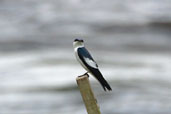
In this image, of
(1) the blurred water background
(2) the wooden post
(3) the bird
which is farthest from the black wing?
(1) the blurred water background

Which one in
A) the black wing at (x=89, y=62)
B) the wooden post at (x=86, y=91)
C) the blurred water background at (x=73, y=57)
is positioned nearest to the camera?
the wooden post at (x=86, y=91)

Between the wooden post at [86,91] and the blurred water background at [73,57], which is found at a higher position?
the blurred water background at [73,57]

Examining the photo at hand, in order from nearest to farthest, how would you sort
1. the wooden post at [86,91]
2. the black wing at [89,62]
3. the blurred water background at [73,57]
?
the wooden post at [86,91]
the black wing at [89,62]
the blurred water background at [73,57]

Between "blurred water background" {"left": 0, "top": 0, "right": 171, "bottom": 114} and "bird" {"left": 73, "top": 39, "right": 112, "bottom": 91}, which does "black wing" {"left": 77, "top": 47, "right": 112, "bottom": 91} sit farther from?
"blurred water background" {"left": 0, "top": 0, "right": 171, "bottom": 114}

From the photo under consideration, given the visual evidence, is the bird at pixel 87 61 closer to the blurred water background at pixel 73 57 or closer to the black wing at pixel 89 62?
the black wing at pixel 89 62

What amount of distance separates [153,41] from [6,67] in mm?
3874

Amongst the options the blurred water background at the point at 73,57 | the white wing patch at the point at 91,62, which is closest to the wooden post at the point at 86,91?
the white wing patch at the point at 91,62

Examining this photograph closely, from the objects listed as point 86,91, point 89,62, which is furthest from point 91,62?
point 86,91

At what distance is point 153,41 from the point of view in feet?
54.9

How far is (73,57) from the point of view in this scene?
49.4 ft

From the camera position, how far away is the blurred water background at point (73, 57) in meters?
12.0

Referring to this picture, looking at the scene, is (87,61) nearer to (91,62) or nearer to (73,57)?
(91,62)

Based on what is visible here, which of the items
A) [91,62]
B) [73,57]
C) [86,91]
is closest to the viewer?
[86,91]

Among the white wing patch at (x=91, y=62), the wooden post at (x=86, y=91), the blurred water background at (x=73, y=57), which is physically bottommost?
the wooden post at (x=86, y=91)
